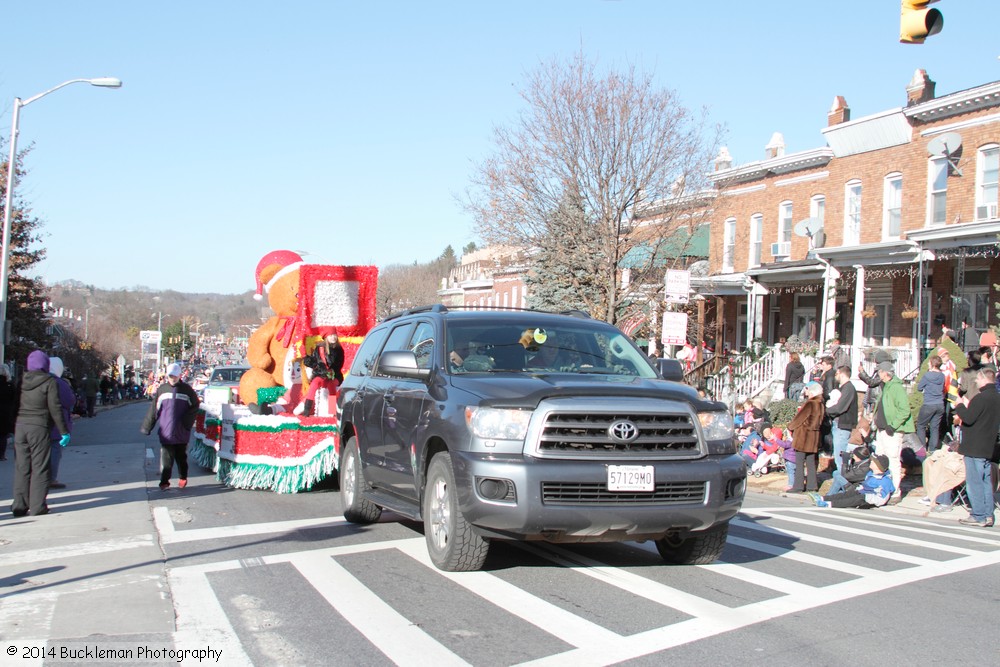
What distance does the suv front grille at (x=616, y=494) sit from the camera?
19.8ft

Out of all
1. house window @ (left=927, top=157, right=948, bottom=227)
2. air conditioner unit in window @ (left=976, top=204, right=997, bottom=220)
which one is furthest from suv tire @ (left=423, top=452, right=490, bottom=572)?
house window @ (left=927, top=157, right=948, bottom=227)

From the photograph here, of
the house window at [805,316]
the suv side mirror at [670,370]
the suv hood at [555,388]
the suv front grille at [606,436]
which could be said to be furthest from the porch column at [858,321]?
the suv front grille at [606,436]

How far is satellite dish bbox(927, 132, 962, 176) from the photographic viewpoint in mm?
22109

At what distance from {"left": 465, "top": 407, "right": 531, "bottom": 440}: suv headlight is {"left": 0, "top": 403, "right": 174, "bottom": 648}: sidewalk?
221cm

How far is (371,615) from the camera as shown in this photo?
574cm

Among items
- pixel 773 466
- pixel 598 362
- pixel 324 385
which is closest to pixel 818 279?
pixel 773 466

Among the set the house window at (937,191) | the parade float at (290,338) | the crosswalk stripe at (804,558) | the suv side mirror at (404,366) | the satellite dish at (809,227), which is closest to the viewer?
the suv side mirror at (404,366)

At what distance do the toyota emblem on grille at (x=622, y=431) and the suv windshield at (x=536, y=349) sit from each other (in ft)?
3.86

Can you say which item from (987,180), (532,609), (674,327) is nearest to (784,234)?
(987,180)

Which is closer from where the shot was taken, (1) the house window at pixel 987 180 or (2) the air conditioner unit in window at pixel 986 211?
(2) the air conditioner unit in window at pixel 986 211

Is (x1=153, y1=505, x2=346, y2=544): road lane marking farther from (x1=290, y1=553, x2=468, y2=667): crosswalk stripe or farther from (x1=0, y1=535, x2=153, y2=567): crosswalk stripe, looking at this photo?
(x1=290, y1=553, x2=468, y2=667): crosswalk stripe

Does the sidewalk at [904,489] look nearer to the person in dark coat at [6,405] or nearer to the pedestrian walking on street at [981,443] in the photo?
the pedestrian walking on street at [981,443]

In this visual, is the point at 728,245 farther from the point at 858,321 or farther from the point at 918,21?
the point at 918,21

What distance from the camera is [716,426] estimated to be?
21.9ft
